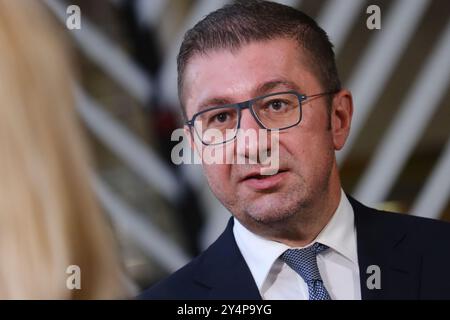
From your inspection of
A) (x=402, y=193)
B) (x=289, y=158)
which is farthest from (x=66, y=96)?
(x=402, y=193)

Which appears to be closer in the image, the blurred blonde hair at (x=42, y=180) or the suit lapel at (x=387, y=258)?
the blurred blonde hair at (x=42, y=180)

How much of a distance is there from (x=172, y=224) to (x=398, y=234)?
0.37 metres

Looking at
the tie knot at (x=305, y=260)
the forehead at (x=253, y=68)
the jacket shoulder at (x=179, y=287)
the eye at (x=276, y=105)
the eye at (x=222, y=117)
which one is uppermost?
the forehead at (x=253, y=68)

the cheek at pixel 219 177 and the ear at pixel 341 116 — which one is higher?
the ear at pixel 341 116

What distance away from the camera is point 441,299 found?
3.53 feet

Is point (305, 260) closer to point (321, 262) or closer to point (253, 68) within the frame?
point (321, 262)

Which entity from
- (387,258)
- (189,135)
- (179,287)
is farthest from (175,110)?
(387,258)

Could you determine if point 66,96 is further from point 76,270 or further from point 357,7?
point 357,7

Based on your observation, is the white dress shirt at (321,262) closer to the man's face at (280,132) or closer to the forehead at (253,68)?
the man's face at (280,132)

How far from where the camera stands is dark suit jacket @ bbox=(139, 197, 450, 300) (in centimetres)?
106

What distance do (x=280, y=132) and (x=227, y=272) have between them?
0.23 metres

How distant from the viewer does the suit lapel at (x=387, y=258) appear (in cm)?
106

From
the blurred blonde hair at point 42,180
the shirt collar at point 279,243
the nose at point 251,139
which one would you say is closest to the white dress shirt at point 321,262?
the shirt collar at point 279,243

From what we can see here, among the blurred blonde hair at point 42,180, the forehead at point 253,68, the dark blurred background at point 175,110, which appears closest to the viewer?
the blurred blonde hair at point 42,180
